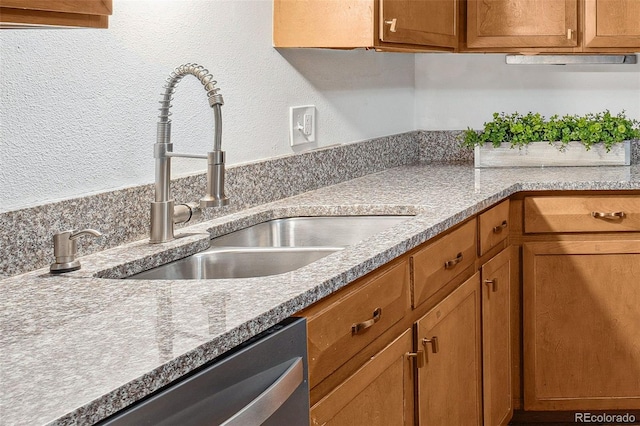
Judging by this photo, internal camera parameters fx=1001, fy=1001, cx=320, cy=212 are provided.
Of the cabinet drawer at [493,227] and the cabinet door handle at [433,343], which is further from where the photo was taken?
the cabinet drawer at [493,227]

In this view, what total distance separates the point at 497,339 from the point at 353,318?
131cm

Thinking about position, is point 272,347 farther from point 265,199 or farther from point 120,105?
point 265,199

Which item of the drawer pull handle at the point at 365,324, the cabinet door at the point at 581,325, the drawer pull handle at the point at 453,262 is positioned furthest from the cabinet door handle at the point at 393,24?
the drawer pull handle at the point at 365,324

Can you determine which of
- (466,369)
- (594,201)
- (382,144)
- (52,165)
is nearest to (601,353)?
(594,201)

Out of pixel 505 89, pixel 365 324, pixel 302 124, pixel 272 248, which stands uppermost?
pixel 505 89

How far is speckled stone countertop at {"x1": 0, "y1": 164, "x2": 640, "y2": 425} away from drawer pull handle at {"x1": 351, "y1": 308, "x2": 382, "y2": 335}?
0.11 metres

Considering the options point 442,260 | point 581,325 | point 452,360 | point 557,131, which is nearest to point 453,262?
point 442,260

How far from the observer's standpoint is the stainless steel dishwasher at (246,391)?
1191 mm

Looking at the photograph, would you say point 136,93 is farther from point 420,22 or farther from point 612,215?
point 612,215

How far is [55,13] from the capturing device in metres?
1.35

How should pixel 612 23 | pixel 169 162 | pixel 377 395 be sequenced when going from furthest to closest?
pixel 612 23, pixel 169 162, pixel 377 395

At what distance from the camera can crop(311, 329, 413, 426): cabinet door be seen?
5.80 ft

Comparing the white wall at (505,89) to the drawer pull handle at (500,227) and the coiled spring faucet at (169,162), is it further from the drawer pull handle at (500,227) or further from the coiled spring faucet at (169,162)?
the coiled spring faucet at (169,162)

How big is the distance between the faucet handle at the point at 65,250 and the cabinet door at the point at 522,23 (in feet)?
7.01
